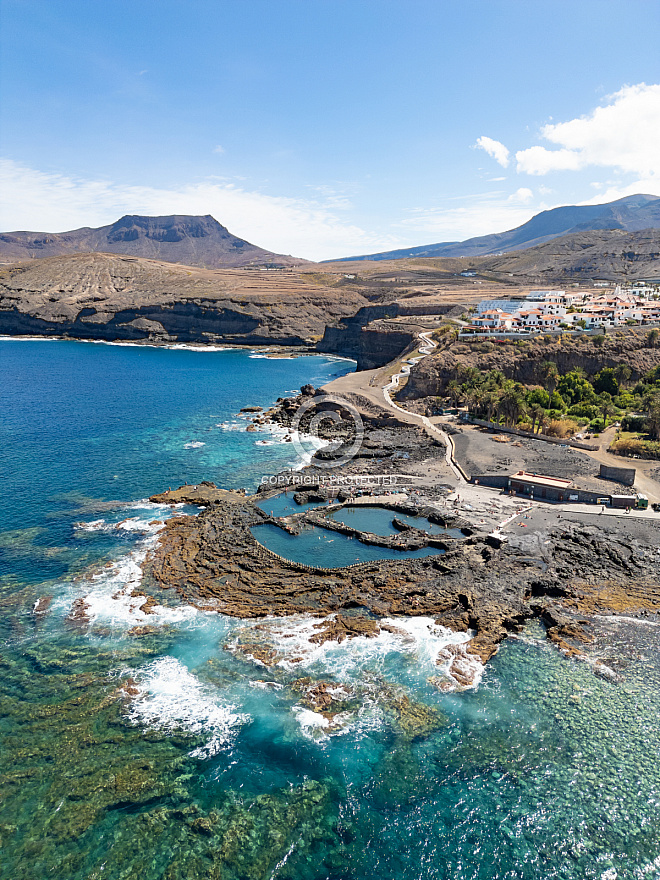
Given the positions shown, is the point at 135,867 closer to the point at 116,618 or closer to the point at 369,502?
the point at 116,618

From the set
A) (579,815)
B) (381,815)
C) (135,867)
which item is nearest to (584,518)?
(579,815)

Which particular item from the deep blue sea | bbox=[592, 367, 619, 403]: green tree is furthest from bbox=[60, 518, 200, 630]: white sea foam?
bbox=[592, 367, 619, 403]: green tree

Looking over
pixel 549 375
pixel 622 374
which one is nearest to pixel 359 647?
pixel 549 375

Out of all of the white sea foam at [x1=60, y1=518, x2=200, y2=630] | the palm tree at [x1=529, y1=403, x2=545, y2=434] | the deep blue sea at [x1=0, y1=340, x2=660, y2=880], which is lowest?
the deep blue sea at [x1=0, y1=340, x2=660, y2=880]

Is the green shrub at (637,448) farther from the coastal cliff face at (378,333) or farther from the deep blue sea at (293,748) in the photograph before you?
the coastal cliff face at (378,333)

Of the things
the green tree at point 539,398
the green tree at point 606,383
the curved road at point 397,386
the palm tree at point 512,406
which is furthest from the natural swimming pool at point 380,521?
the green tree at point 606,383

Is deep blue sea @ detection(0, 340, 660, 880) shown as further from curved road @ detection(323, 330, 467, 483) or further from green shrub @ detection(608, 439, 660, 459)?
green shrub @ detection(608, 439, 660, 459)

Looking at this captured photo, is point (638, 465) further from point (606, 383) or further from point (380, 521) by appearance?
point (380, 521)
